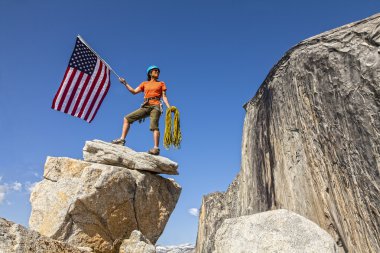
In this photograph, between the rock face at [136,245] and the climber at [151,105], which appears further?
the climber at [151,105]

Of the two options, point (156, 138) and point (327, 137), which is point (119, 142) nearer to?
point (156, 138)

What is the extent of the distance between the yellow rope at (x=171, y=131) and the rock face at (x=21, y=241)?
5.46m

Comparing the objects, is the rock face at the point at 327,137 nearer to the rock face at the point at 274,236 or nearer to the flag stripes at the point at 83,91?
the rock face at the point at 274,236

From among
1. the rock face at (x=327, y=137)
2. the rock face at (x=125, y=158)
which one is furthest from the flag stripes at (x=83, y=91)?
the rock face at (x=327, y=137)

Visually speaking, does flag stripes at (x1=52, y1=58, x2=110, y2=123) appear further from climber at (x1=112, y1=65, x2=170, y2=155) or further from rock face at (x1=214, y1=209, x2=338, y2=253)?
rock face at (x1=214, y1=209, x2=338, y2=253)

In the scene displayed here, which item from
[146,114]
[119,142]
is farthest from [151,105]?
[119,142]

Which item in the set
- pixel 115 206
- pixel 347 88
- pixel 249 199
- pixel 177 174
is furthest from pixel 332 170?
pixel 115 206

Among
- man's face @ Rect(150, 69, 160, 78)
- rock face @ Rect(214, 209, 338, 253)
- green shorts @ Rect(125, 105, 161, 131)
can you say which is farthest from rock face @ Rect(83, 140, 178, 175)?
rock face @ Rect(214, 209, 338, 253)

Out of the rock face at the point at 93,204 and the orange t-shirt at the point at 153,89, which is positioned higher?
the orange t-shirt at the point at 153,89

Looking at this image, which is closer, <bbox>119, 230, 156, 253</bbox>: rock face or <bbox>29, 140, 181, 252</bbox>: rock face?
<bbox>29, 140, 181, 252</bbox>: rock face

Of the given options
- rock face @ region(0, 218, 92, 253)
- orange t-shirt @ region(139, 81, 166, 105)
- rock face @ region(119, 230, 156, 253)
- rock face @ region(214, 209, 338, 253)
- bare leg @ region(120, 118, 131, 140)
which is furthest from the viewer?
orange t-shirt @ region(139, 81, 166, 105)

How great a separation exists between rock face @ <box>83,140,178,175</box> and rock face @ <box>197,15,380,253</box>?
257 centimetres

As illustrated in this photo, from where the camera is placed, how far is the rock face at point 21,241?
4.14 meters

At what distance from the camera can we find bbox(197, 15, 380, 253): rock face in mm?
6113
